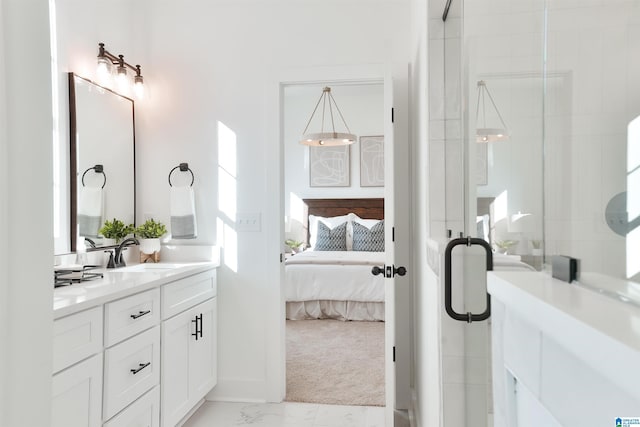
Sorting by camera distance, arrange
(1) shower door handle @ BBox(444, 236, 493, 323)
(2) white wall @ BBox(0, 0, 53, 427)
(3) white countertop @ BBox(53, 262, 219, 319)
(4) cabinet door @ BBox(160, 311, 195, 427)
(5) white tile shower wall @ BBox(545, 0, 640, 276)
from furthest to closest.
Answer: (4) cabinet door @ BBox(160, 311, 195, 427), (3) white countertop @ BBox(53, 262, 219, 319), (1) shower door handle @ BBox(444, 236, 493, 323), (2) white wall @ BBox(0, 0, 53, 427), (5) white tile shower wall @ BBox(545, 0, 640, 276)

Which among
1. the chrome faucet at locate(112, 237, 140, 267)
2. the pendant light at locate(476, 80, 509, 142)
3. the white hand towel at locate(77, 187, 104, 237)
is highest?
the pendant light at locate(476, 80, 509, 142)

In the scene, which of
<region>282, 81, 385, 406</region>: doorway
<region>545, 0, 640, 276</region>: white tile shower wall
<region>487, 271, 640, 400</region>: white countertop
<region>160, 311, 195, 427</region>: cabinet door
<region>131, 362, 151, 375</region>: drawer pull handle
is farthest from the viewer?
<region>282, 81, 385, 406</region>: doorway

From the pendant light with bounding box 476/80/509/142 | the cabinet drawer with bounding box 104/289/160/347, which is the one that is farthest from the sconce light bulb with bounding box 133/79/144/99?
the pendant light with bounding box 476/80/509/142

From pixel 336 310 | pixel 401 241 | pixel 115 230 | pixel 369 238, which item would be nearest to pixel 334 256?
pixel 336 310

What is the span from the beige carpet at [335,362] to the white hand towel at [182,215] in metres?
1.37

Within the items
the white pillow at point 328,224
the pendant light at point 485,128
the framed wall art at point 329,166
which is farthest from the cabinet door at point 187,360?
the framed wall art at point 329,166

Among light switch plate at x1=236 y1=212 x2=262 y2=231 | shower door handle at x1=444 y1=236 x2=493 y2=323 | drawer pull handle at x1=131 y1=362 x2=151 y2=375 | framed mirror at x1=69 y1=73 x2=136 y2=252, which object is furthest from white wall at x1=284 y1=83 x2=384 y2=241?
shower door handle at x1=444 y1=236 x2=493 y2=323

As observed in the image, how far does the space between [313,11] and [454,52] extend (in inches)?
62.4

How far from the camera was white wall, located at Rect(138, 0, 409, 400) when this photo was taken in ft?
9.71

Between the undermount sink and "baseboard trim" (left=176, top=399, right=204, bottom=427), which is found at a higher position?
the undermount sink

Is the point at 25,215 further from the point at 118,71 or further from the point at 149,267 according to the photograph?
the point at 118,71

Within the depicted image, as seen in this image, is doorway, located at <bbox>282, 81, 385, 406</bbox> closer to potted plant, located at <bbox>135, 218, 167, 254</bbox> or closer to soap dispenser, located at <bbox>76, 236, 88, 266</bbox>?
potted plant, located at <bbox>135, 218, 167, 254</bbox>

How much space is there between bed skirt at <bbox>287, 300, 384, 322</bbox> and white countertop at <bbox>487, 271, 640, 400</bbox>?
451cm

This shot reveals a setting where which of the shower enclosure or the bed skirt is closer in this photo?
the shower enclosure
